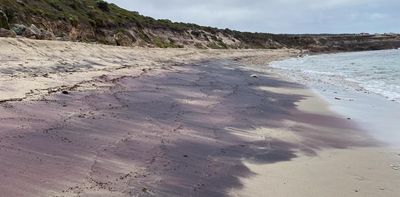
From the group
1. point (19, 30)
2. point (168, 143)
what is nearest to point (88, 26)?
point (19, 30)

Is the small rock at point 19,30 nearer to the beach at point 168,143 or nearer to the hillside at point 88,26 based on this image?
the hillside at point 88,26

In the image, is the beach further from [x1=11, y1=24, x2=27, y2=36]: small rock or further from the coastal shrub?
the coastal shrub

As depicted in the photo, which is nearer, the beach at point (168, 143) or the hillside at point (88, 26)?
the beach at point (168, 143)

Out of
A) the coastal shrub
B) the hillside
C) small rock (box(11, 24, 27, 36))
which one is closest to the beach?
small rock (box(11, 24, 27, 36))

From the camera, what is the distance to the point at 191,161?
26.6 feet

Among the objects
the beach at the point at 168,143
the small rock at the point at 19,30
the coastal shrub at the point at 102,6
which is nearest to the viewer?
the beach at the point at 168,143

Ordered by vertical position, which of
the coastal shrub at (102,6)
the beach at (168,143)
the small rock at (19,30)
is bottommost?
the beach at (168,143)

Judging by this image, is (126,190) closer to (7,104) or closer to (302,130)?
(7,104)

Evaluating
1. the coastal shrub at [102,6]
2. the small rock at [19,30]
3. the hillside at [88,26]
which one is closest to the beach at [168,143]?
the small rock at [19,30]

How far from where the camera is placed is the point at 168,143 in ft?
30.0

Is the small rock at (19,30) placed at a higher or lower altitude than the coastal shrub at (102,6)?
lower

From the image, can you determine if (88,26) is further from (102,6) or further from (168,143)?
(168,143)

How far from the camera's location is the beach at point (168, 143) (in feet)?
22.0

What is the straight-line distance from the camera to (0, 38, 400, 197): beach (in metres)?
6.70
